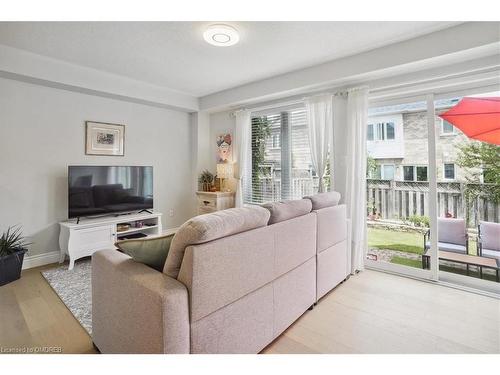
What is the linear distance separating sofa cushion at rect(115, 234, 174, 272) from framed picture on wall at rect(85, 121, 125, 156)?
2836 millimetres

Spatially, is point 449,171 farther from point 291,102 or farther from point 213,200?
point 213,200

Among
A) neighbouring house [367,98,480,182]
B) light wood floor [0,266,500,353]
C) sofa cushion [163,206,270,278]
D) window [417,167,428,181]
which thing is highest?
neighbouring house [367,98,480,182]

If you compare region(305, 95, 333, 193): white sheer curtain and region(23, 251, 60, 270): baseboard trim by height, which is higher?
region(305, 95, 333, 193): white sheer curtain

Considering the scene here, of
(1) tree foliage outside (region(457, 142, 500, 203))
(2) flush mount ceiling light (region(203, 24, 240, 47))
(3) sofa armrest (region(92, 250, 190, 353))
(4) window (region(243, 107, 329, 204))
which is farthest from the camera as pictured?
(4) window (region(243, 107, 329, 204))

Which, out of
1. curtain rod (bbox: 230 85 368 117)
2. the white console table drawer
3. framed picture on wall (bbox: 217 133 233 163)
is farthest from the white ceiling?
the white console table drawer

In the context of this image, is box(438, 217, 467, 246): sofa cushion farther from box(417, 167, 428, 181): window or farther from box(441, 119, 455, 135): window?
box(441, 119, 455, 135): window

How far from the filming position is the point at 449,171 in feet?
9.32

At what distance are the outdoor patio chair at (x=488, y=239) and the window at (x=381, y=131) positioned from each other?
1.31 metres

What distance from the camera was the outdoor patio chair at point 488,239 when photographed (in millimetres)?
2689

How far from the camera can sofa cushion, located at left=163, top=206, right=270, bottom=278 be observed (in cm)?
131

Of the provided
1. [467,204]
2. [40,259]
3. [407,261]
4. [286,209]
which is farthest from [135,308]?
[467,204]
